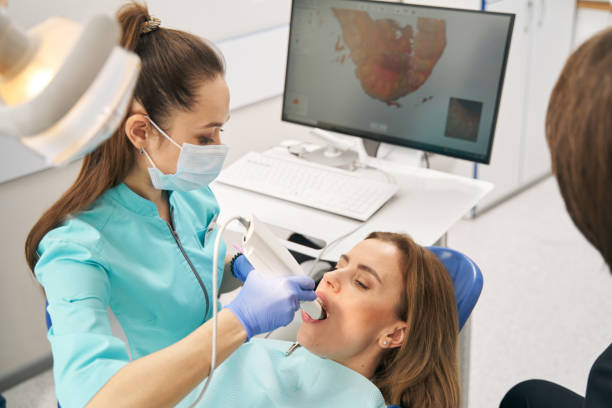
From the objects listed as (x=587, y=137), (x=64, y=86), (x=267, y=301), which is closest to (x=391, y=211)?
(x=267, y=301)

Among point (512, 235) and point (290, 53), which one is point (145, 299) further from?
point (512, 235)

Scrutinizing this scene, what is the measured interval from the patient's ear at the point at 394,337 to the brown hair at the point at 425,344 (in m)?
0.02

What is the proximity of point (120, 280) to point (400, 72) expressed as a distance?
104 cm

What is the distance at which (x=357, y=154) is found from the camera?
2.06 metres

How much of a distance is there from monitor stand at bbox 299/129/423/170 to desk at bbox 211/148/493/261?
A: 0.08 metres

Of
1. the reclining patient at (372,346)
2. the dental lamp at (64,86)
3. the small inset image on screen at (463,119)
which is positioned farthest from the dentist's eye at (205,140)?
the small inset image on screen at (463,119)

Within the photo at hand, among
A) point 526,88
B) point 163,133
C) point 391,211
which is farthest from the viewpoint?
point 526,88

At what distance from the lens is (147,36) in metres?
1.19

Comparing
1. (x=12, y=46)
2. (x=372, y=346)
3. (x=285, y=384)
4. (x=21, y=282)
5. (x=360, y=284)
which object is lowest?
(x=21, y=282)

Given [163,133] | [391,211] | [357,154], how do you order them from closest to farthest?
[163,133] → [391,211] → [357,154]

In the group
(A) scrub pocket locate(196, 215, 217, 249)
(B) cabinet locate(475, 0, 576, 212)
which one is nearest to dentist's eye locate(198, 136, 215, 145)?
(A) scrub pocket locate(196, 215, 217, 249)

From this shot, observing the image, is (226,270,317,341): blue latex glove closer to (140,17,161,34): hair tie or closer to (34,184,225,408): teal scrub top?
(34,184,225,408): teal scrub top

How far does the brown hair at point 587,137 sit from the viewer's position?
61 centimetres

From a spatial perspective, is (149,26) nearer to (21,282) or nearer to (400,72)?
(400,72)
